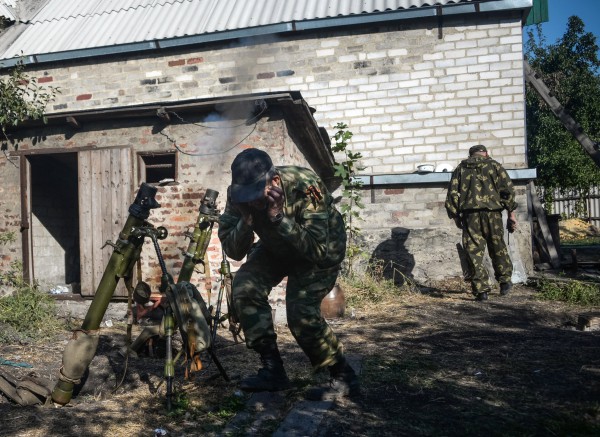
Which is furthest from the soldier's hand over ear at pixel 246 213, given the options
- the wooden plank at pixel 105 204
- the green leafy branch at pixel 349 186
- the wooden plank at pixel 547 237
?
the wooden plank at pixel 547 237

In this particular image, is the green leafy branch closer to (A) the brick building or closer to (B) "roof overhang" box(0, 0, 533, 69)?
(A) the brick building

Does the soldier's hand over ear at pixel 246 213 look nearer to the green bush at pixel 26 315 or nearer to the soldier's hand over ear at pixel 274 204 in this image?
the soldier's hand over ear at pixel 274 204

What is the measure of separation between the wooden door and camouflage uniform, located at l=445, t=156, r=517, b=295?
4534 millimetres

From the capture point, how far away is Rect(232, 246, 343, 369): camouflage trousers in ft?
11.4

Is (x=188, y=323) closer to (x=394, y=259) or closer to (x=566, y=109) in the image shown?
(x=394, y=259)

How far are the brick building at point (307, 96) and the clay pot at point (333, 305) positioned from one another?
1871mm

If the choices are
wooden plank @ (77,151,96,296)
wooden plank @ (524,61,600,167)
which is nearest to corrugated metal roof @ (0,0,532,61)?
wooden plank @ (524,61,600,167)

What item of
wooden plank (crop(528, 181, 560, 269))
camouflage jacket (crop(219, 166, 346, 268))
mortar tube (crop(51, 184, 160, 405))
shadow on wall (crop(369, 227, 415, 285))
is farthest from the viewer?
wooden plank (crop(528, 181, 560, 269))

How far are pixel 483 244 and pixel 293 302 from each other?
16.8ft

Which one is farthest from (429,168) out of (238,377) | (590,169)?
(590,169)

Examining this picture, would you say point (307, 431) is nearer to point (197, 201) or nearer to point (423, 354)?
point (423, 354)

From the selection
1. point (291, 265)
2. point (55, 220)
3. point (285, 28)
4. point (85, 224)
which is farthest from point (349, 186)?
point (291, 265)

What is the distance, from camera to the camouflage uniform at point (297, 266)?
3345 mm

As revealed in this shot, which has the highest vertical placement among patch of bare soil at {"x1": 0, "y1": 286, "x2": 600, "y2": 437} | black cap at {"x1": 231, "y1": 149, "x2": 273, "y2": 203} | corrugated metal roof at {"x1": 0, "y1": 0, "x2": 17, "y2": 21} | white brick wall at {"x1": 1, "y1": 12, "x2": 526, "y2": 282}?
corrugated metal roof at {"x1": 0, "y1": 0, "x2": 17, "y2": 21}
